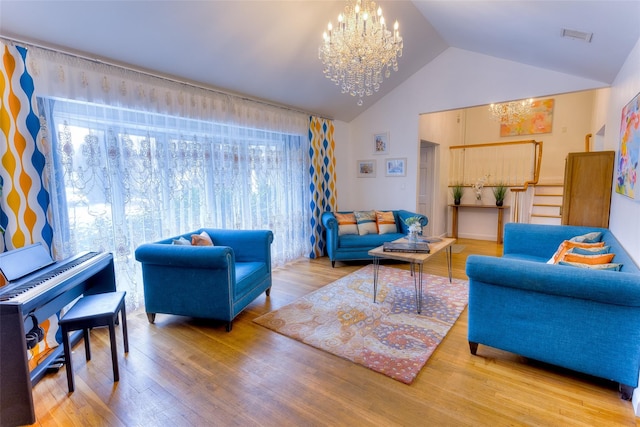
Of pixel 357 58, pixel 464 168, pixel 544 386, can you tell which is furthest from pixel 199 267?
pixel 464 168

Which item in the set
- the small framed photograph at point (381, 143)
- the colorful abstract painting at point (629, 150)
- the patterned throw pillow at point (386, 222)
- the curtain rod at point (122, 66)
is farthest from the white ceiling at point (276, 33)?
the patterned throw pillow at point (386, 222)

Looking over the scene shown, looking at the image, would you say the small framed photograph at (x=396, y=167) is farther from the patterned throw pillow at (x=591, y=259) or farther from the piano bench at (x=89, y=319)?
the piano bench at (x=89, y=319)

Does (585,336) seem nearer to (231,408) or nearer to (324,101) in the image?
(231,408)

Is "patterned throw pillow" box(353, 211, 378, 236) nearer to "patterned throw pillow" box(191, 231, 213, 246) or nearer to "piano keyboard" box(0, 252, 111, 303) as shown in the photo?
"patterned throw pillow" box(191, 231, 213, 246)

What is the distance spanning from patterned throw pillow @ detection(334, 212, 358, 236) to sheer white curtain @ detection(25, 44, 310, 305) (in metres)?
1.04

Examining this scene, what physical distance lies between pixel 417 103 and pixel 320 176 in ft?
6.53

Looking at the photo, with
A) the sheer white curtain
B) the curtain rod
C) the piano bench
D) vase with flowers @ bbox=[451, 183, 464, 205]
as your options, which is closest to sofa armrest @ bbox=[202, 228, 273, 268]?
the sheer white curtain

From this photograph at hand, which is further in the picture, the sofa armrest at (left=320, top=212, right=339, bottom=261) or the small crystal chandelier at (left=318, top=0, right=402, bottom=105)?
the sofa armrest at (left=320, top=212, right=339, bottom=261)

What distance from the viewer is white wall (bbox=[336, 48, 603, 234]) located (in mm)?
4035

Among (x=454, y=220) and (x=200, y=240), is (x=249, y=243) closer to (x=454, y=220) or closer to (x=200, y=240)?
(x=200, y=240)

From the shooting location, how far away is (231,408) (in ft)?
5.89

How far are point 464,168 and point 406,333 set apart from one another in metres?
5.15

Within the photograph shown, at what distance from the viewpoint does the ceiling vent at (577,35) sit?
2503 millimetres

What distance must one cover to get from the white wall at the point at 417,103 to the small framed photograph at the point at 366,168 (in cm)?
9
